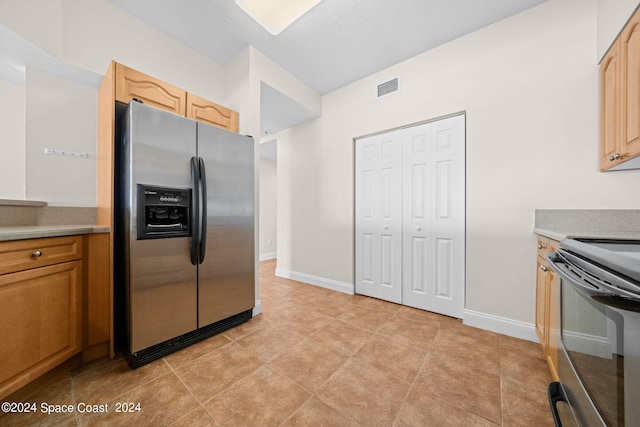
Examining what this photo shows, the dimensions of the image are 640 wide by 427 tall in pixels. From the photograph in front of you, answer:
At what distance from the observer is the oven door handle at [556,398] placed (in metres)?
0.97

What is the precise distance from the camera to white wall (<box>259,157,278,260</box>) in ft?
17.8

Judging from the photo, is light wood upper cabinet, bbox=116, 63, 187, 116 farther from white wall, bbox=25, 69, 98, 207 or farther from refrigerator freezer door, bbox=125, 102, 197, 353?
white wall, bbox=25, 69, 98, 207

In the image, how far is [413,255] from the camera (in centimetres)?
262

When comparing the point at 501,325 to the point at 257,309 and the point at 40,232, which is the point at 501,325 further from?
the point at 40,232

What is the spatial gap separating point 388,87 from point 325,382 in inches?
119

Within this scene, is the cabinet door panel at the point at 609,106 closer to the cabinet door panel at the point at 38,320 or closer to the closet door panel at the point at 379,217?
the closet door panel at the point at 379,217

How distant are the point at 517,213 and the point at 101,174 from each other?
3491mm

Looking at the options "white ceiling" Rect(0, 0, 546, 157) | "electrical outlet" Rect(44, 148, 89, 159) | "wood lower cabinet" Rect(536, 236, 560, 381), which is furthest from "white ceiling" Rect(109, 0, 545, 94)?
"wood lower cabinet" Rect(536, 236, 560, 381)

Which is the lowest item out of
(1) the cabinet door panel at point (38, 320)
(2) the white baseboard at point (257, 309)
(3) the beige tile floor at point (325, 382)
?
(3) the beige tile floor at point (325, 382)

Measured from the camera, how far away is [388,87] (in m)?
2.78

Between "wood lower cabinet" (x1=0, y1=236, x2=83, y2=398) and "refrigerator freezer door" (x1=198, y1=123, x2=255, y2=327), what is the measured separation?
0.75 m

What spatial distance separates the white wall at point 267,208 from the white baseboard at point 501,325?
4.21 m

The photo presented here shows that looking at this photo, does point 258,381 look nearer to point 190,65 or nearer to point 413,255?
point 413,255

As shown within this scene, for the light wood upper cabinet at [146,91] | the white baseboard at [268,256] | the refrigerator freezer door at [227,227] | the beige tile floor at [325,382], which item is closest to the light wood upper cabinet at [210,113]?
the light wood upper cabinet at [146,91]
